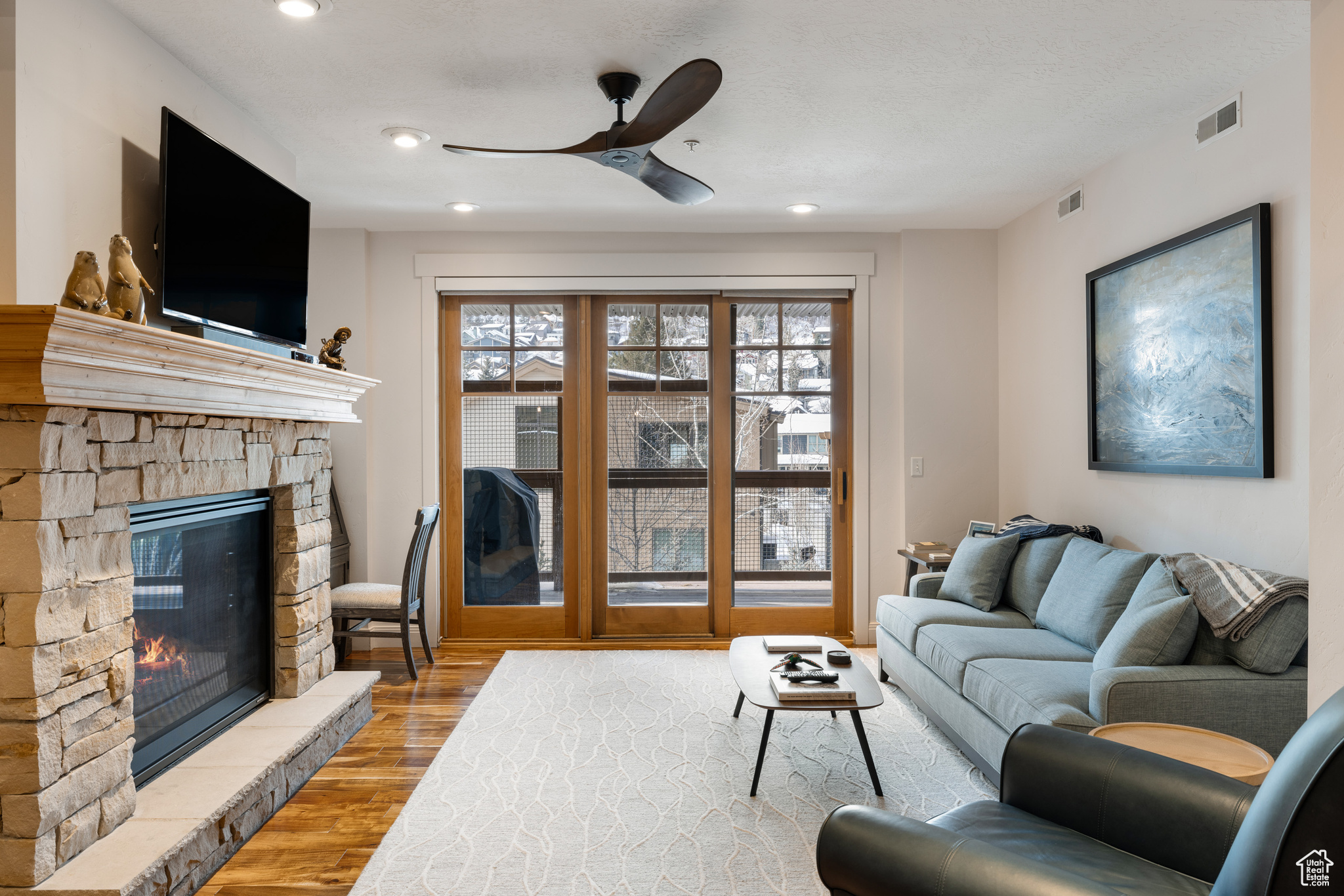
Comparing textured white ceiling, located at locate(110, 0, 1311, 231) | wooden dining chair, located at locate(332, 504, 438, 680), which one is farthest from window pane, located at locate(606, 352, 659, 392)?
wooden dining chair, located at locate(332, 504, 438, 680)

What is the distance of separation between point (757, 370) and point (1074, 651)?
8.06 feet

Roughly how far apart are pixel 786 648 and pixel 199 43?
2967 mm

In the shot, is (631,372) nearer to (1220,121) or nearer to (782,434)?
(782,434)

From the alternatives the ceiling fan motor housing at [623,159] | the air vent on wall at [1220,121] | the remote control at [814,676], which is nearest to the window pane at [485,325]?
the ceiling fan motor housing at [623,159]

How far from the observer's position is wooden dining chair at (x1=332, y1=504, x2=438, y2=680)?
405 cm

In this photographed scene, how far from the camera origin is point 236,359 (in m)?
2.41

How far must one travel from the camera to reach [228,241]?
2611 millimetres

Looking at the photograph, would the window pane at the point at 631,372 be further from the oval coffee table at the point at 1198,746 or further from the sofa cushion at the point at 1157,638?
the oval coffee table at the point at 1198,746

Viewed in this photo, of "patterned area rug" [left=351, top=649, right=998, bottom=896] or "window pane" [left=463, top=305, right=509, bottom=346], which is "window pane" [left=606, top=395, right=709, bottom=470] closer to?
"window pane" [left=463, top=305, right=509, bottom=346]

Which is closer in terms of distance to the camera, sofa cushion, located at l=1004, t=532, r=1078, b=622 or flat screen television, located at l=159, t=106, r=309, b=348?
flat screen television, located at l=159, t=106, r=309, b=348

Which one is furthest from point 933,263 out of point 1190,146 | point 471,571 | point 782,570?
point 471,571

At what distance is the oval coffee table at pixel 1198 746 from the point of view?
74.3 inches

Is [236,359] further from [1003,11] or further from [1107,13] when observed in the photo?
[1107,13]

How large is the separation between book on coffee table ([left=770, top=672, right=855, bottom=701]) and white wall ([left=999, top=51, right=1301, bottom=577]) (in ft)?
4.42
